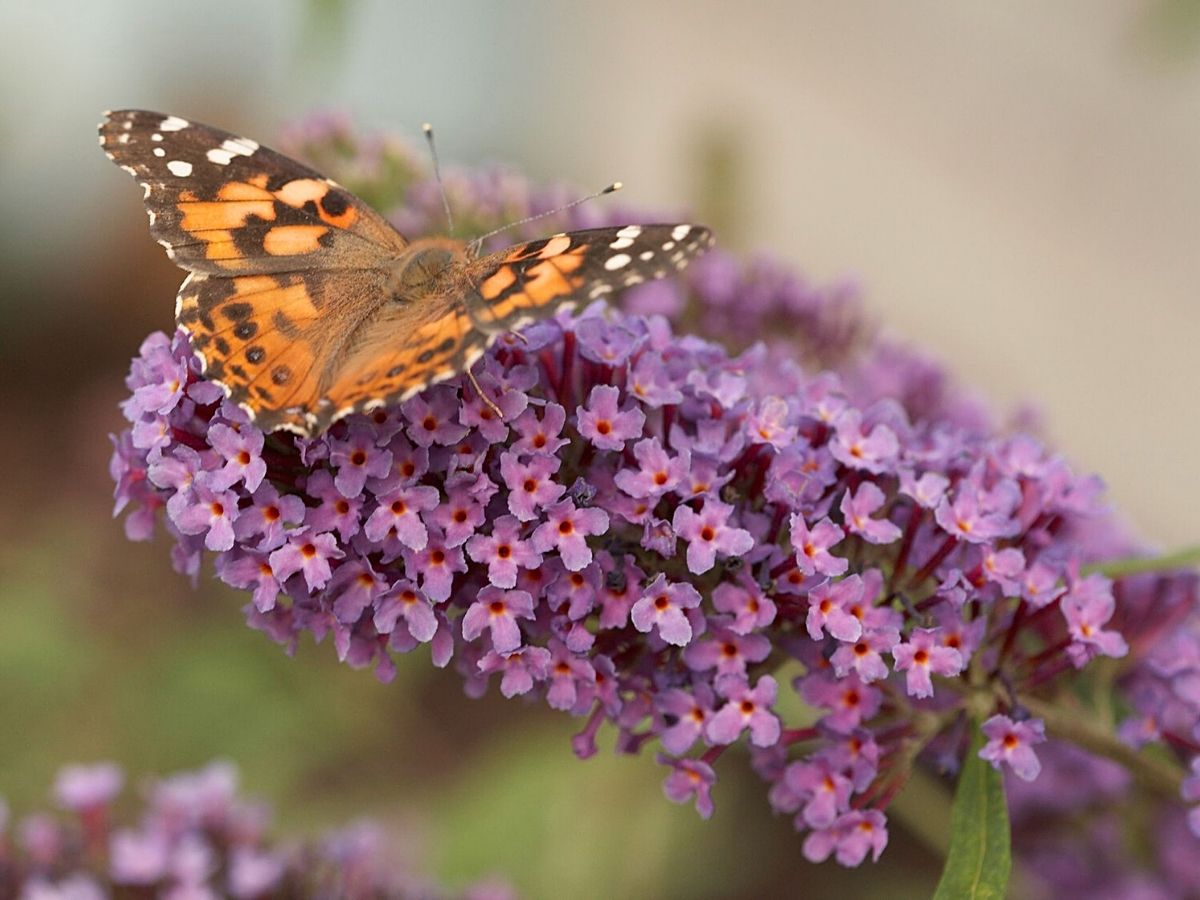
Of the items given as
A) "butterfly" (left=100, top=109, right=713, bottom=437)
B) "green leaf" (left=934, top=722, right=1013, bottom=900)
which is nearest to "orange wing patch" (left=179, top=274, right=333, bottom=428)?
"butterfly" (left=100, top=109, right=713, bottom=437)

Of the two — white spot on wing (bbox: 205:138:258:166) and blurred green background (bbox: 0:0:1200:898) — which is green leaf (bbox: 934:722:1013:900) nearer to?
blurred green background (bbox: 0:0:1200:898)

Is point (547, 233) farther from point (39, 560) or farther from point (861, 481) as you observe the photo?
point (39, 560)

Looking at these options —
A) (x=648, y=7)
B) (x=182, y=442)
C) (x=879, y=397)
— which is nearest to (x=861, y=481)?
(x=879, y=397)

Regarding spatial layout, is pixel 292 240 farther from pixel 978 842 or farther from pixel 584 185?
pixel 584 185

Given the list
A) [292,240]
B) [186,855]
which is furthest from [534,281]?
[186,855]

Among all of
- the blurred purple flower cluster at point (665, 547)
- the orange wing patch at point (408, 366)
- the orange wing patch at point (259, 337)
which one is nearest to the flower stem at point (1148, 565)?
the blurred purple flower cluster at point (665, 547)

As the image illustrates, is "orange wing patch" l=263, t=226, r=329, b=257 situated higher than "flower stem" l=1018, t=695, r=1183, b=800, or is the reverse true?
"orange wing patch" l=263, t=226, r=329, b=257

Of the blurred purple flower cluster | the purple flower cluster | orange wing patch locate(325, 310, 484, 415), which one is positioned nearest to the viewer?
orange wing patch locate(325, 310, 484, 415)

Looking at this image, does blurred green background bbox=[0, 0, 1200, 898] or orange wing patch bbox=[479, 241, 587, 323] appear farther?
blurred green background bbox=[0, 0, 1200, 898]

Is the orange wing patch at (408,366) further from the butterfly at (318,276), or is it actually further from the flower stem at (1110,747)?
the flower stem at (1110,747)
